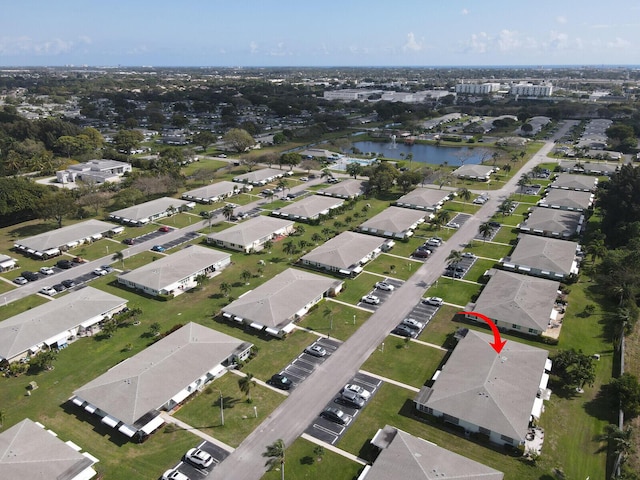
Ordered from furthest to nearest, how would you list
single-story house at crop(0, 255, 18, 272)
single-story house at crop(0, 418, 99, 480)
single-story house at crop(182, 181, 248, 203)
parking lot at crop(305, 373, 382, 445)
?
single-story house at crop(182, 181, 248, 203) → single-story house at crop(0, 255, 18, 272) → parking lot at crop(305, 373, 382, 445) → single-story house at crop(0, 418, 99, 480)

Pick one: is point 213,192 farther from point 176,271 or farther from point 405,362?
point 405,362

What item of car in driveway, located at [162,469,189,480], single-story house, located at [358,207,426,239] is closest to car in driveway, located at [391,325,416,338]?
car in driveway, located at [162,469,189,480]

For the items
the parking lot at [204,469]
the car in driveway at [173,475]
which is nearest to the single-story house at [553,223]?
the parking lot at [204,469]

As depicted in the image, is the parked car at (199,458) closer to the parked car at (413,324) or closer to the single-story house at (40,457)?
the single-story house at (40,457)

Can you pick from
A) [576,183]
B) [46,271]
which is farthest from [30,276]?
[576,183]

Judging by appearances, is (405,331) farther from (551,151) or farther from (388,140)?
(388,140)

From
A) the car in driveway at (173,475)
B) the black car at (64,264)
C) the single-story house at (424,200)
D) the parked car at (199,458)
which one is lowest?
the car in driveway at (173,475)

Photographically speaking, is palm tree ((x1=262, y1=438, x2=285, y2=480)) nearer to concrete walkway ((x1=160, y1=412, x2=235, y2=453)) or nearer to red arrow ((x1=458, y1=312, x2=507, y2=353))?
concrete walkway ((x1=160, y1=412, x2=235, y2=453))
